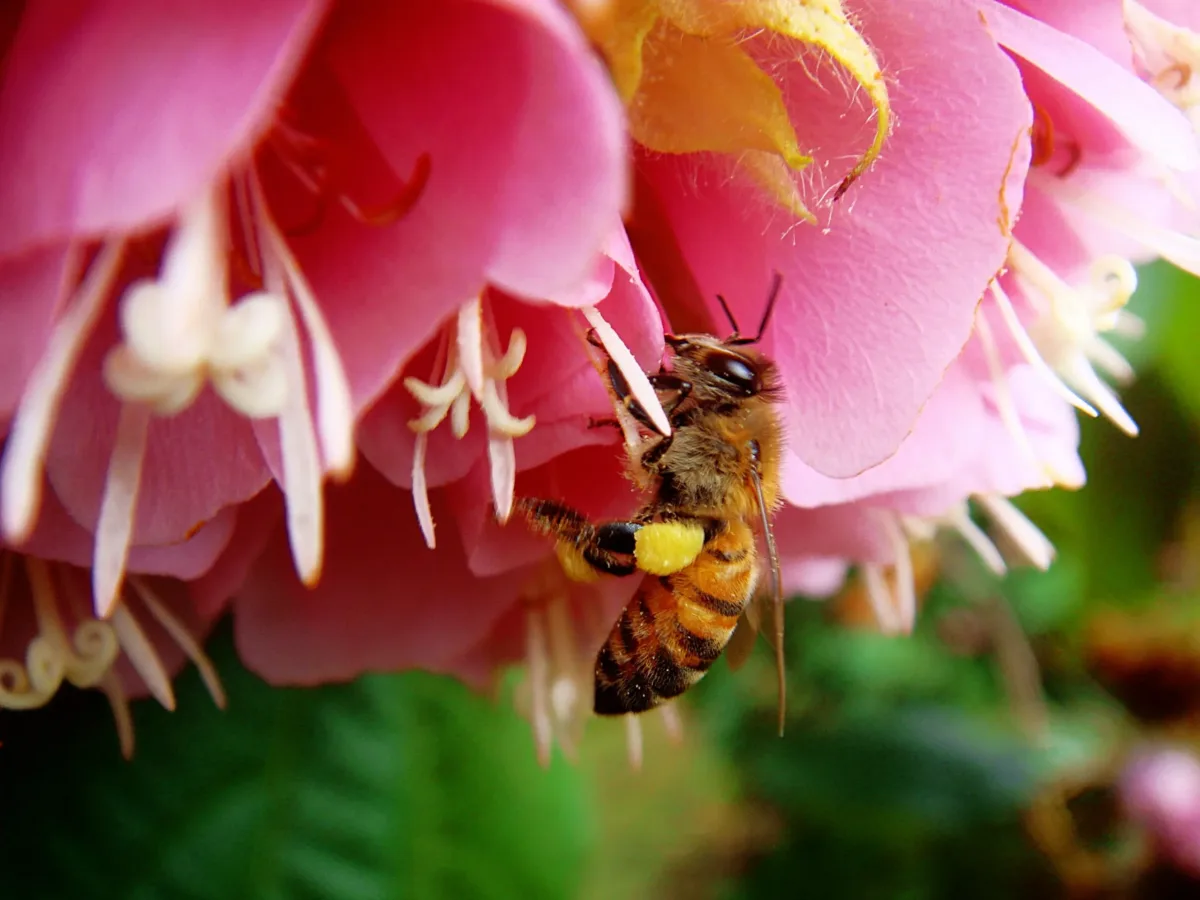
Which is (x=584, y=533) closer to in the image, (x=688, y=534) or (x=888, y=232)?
(x=688, y=534)

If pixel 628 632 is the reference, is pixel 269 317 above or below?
above

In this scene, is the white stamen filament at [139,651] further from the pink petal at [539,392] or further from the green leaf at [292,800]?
the green leaf at [292,800]

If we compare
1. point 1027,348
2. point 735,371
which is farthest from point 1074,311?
point 735,371

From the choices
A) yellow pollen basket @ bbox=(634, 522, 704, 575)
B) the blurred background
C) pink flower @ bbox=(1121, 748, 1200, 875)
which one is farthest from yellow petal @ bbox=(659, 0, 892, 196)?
pink flower @ bbox=(1121, 748, 1200, 875)

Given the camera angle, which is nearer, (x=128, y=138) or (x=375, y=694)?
(x=128, y=138)

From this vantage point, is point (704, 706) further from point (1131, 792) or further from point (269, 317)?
point (269, 317)

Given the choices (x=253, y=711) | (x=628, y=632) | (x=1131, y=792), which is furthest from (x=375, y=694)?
(x=1131, y=792)
